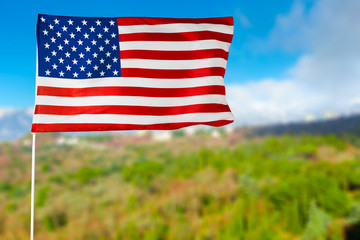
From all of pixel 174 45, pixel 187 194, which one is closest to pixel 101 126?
pixel 174 45

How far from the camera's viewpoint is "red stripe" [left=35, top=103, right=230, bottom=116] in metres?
4.61

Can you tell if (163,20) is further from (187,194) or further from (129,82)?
(187,194)

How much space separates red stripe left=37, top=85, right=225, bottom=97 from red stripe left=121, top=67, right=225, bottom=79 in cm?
22

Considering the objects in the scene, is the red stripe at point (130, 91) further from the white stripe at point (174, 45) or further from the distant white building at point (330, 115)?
the distant white building at point (330, 115)

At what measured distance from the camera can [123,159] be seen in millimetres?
100188

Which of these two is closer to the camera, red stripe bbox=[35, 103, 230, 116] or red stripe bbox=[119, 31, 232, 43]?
red stripe bbox=[35, 103, 230, 116]

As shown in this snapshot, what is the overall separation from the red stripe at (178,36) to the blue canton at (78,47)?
239mm

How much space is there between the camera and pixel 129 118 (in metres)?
5.10

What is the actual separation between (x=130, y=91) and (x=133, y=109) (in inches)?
12.0

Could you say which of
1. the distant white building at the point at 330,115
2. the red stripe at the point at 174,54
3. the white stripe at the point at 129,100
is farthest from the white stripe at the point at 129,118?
the distant white building at the point at 330,115

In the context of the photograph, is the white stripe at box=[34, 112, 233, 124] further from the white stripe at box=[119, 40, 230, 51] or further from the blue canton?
the white stripe at box=[119, 40, 230, 51]

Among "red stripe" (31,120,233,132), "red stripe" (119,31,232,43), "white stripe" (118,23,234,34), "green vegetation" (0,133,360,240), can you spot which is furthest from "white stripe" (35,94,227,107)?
"green vegetation" (0,133,360,240)

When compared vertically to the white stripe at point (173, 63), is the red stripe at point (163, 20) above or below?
above

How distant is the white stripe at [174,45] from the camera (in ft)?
16.9
